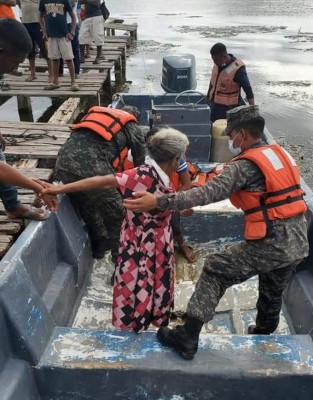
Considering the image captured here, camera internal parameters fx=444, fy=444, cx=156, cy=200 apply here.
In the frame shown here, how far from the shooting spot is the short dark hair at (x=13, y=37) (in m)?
2.67

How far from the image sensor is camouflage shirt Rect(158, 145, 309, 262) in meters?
2.53

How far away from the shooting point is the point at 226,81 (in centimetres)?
617

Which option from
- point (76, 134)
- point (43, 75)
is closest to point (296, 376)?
point (76, 134)

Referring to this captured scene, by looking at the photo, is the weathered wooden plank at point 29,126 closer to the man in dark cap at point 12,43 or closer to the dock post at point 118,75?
the man in dark cap at point 12,43

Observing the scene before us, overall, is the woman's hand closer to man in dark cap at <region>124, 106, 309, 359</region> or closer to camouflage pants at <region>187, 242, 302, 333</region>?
man in dark cap at <region>124, 106, 309, 359</region>

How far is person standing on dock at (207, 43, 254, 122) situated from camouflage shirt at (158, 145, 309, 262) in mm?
3796

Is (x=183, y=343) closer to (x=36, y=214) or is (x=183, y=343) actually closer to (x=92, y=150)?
(x=36, y=214)

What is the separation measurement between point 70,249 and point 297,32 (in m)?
23.7

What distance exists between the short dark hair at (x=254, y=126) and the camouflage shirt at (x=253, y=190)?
22 cm

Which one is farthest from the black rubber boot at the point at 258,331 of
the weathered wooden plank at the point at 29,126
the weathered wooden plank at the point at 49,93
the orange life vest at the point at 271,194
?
the weathered wooden plank at the point at 49,93

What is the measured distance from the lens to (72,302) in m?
3.68

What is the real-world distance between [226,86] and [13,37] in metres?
4.05

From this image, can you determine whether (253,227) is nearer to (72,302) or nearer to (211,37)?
(72,302)


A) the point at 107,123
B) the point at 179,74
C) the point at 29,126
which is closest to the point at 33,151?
the point at 29,126
